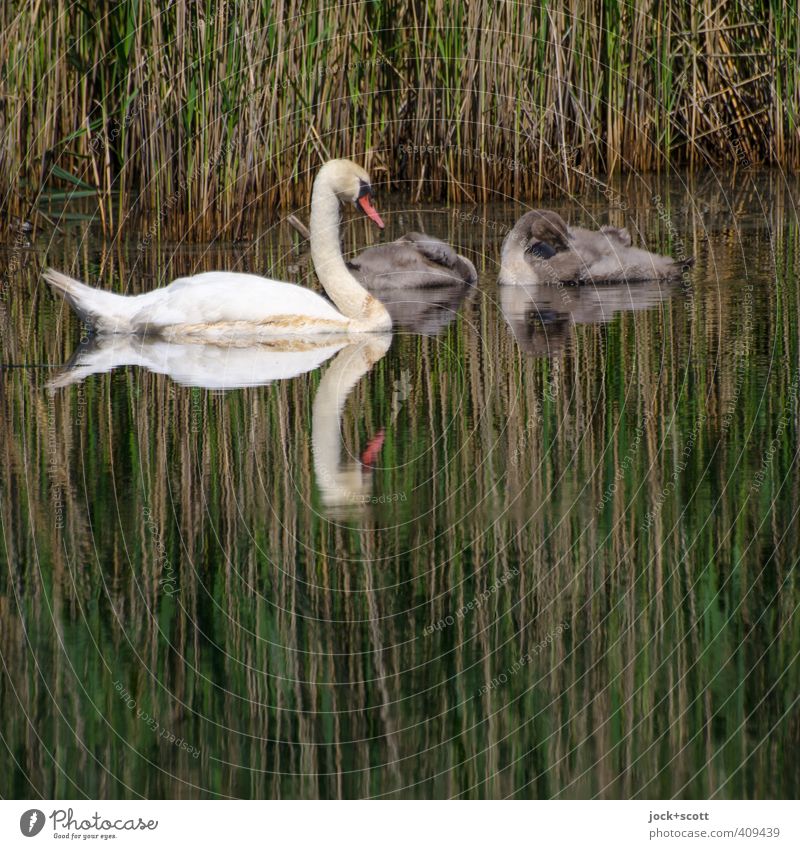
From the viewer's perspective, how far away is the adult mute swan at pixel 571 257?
8.88m

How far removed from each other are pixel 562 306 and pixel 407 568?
166 inches

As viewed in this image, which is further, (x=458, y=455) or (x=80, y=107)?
(x=80, y=107)

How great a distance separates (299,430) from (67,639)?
1891mm

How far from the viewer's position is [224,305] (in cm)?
753

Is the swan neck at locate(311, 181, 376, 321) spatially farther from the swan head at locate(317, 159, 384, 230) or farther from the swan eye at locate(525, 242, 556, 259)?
the swan eye at locate(525, 242, 556, 259)

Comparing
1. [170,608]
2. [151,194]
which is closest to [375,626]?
[170,608]

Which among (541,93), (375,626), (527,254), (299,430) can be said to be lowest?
(375,626)

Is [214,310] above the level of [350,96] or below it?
below

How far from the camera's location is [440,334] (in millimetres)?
7711

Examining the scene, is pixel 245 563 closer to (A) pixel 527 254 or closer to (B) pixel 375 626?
(B) pixel 375 626

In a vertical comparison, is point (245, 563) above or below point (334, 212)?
below

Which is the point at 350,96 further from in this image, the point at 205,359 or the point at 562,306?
the point at 205,359

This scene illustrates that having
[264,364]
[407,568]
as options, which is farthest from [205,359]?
[407,568]

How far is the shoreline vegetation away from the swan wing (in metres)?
1.73
